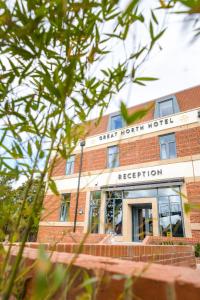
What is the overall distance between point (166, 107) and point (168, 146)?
2.99 meters

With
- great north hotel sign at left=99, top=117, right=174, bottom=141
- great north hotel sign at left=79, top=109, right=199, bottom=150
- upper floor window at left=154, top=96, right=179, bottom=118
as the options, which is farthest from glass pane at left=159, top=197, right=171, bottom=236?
upper floor window at left=154, top=96, right=179, bottom=118

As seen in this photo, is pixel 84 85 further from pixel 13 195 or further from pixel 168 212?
pixel 168 212

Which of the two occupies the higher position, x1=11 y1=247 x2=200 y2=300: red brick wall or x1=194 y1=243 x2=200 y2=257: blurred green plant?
x1=11 y1=247 x2=200 y2=300: red brick wall

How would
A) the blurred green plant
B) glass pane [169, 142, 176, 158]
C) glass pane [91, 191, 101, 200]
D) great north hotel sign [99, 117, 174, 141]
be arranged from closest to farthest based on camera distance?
the blurred green plant < glass pane [169, 142, 176, 158] < great north hotel sign [99, 117, 174, 141] < glass pane [91, 191, 101, 200]

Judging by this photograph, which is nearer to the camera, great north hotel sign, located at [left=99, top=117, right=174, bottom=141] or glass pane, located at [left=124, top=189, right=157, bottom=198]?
glass pane, located at [left=124, top=189, right=157, bottom=198]

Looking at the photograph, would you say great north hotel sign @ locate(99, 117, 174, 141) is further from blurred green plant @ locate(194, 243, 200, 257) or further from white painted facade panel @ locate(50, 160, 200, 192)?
blurred green plant @ locate(194, 243, 200, 257)

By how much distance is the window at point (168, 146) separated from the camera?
1335 cm

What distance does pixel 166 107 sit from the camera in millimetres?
14969

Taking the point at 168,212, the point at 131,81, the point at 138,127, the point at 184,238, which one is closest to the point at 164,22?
the point at 131,81

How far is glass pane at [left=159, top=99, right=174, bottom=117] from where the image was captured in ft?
48.0

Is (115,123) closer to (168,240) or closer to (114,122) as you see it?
(114,122)

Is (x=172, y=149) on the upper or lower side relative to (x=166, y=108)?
lower

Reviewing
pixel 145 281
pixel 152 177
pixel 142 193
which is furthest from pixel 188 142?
pixel 145 281

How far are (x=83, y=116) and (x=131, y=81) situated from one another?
0.33m
